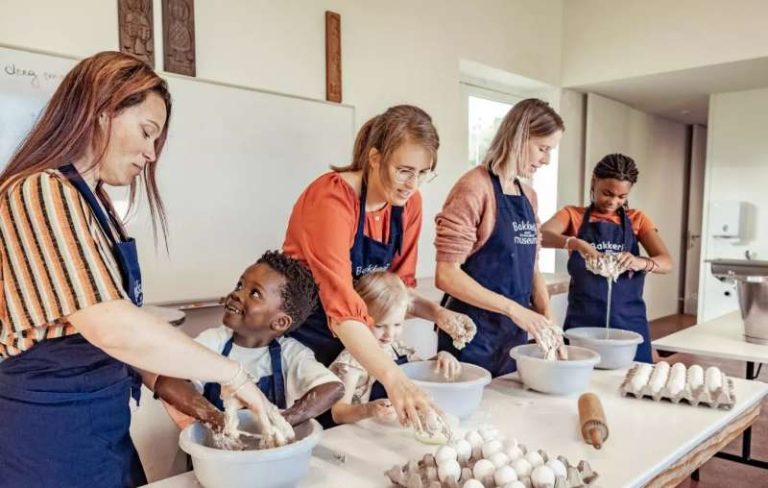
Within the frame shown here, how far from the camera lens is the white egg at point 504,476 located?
2.88 feet

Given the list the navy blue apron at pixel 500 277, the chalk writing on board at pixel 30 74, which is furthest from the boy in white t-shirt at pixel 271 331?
the chalk writing on board at pixel 30 74

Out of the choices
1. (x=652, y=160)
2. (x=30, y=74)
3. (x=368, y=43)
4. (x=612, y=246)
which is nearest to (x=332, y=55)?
(x=368, y=43)

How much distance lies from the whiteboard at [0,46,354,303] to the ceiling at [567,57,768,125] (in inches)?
101

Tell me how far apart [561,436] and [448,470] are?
39cm

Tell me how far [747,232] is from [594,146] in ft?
4.59

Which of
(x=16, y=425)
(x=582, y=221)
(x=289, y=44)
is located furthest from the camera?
(x=289, y=44)

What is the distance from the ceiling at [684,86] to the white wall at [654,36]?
7 cm

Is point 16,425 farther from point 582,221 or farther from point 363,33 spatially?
point 363,33

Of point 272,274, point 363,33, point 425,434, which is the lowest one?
point 425,434

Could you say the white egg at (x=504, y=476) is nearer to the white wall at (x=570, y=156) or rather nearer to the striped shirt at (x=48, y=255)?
the striped shirt at (x=48, y=255)

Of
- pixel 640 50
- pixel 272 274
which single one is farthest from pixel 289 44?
pixel 640 50

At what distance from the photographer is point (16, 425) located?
0.89 metres

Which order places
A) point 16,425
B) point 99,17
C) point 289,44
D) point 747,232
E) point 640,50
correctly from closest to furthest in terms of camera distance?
point 16,425 < point 99,17 < point 289,44 < point 640,50 < point 747,232

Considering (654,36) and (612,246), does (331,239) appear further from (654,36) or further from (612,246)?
(654,36)
